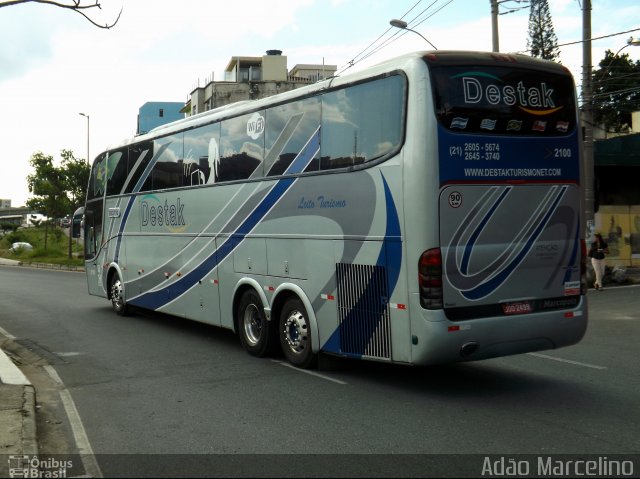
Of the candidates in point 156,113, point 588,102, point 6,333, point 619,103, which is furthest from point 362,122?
point 156,113

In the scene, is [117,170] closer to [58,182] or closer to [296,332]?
[296,332]

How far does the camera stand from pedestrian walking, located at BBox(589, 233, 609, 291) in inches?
802

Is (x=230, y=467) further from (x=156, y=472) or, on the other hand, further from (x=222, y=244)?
(x=222, y=244)

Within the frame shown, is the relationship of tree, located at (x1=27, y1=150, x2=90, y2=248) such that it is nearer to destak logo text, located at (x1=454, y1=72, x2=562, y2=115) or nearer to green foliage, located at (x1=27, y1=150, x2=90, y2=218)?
green foliage, located at (x1=27, y1=150, x2=90, y2=218)

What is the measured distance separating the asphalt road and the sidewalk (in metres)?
0.22

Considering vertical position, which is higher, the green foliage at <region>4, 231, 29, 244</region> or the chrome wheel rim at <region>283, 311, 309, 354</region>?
the green foliage at <region>4, 231, 29, 244</region>

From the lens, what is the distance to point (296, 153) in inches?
374

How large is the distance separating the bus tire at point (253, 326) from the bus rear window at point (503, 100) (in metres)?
4.21

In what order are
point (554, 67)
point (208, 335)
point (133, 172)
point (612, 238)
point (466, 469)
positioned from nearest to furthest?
point (466, 469), point (554, 67), point (208, 335), point (133, 172), point (612, 238)

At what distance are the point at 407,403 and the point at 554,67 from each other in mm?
4186

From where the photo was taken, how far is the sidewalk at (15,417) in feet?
19.5

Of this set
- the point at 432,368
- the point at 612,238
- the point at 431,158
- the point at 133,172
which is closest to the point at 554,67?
the point at 431,158

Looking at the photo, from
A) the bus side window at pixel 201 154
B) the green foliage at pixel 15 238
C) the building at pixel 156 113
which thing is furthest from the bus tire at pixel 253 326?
the building at pixel 156 113

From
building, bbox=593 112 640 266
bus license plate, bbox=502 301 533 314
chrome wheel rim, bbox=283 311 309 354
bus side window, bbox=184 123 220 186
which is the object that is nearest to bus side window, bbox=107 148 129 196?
bus side window, bbox=184 123 220 186
